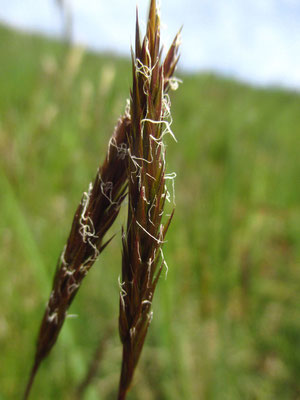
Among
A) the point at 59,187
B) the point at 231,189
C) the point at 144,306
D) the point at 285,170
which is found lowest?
the point at 59,187

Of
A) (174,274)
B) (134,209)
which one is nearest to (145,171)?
(134,209)

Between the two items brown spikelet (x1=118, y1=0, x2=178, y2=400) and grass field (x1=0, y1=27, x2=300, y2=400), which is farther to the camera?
grass field (x1=0, y1=27, x2=300, y2=400)

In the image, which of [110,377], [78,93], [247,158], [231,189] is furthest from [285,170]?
[110,377]

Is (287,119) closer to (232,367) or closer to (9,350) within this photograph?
(232,367)

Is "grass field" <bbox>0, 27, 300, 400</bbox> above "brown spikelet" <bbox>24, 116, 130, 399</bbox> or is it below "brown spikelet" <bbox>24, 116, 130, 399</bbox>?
below

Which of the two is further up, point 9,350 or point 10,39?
point 10,39

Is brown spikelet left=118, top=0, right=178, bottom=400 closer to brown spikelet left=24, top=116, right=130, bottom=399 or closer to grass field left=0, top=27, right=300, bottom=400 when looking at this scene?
brown spikelet left=24, top=116, right=130, bottom=399

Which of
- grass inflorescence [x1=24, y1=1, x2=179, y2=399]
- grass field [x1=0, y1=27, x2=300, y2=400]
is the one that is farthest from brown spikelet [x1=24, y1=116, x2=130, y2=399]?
grass field [x1=0, y1=27, x2=300, y2=400]
